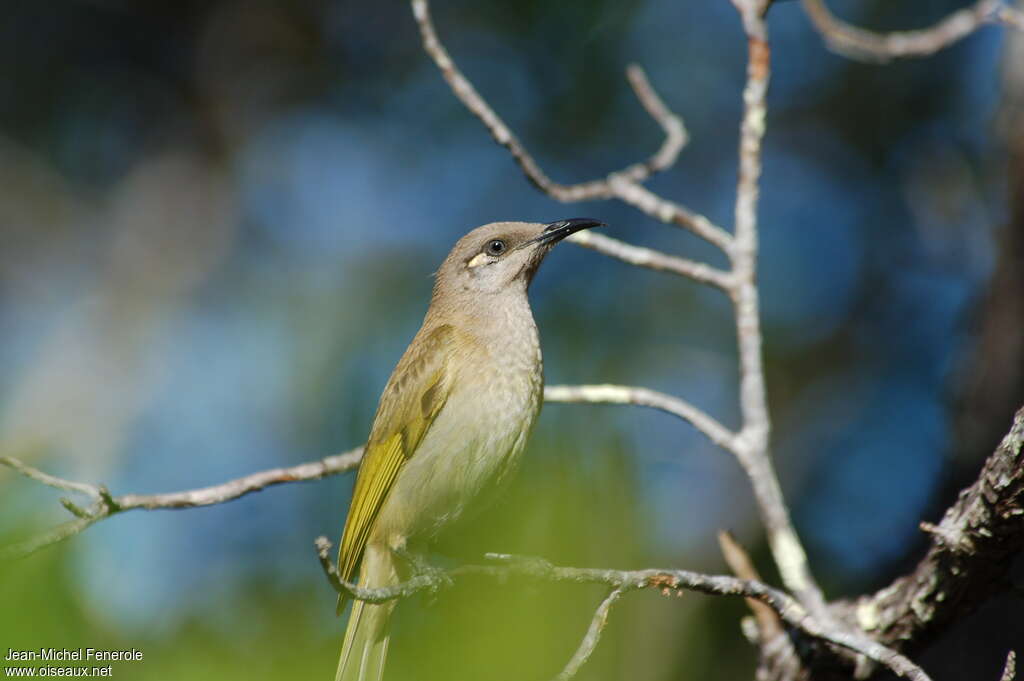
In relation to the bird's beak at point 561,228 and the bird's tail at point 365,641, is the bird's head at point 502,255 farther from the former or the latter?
the bird's tail at point 365,641

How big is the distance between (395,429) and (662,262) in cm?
145

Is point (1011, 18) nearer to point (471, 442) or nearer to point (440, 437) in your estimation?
point (471, 442)

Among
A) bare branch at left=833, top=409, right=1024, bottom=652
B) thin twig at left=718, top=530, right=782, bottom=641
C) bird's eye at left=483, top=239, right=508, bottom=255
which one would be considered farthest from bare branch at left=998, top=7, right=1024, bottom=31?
bird's eye at left=483, top=239, right=508, bottom=255

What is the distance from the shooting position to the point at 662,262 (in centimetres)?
427

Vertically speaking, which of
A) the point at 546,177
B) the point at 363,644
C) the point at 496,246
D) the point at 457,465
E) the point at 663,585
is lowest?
the point at 663,585

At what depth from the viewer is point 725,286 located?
4094 millimetres

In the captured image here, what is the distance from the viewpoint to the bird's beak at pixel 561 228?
512cm

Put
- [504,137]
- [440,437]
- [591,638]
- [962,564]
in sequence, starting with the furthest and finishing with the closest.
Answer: [440,437] < [504,137] < [962,564] < [591,638]

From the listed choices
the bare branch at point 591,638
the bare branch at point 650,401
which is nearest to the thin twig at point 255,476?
the bare branch at point 650,401

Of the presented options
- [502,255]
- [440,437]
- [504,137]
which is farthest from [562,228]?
[440,437]

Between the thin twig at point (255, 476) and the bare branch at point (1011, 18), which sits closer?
the thin twig at point (255, 476)

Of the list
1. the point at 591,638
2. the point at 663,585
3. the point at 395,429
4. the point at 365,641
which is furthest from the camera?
the point at 395,429

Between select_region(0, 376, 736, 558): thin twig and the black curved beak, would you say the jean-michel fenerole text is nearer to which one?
select_region(0, 376, 736, 558): thin twig

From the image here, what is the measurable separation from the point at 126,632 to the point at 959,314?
5.77 m
